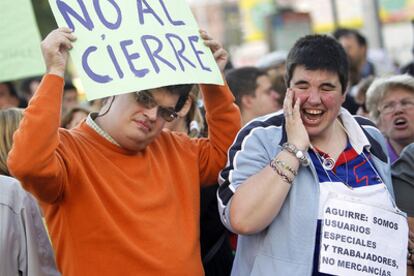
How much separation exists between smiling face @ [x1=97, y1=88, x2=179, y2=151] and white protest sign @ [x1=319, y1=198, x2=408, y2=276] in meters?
0.77

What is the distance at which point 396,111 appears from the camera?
15.9ft

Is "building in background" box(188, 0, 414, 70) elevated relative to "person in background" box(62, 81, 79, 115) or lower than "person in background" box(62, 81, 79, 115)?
→ elevated

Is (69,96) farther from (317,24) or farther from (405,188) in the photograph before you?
(317,24)

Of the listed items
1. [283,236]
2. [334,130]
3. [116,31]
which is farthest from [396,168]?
[116,31]

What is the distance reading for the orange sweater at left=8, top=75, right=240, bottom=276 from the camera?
3.05 metres

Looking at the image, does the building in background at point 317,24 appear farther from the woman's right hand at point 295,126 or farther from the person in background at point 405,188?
the woman's right hand at point 295,126

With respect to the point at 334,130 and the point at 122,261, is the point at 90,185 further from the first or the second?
the point at 334,130

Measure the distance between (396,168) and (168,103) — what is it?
1264mm

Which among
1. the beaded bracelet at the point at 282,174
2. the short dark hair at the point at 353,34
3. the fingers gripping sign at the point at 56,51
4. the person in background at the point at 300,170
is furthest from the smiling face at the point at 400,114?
the short dark hair at the point at 353,34

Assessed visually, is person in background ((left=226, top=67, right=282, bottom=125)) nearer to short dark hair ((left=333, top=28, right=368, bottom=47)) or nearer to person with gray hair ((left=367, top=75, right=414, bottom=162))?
person with gray hair ((left=367, top=75, right=414, bottom=162))

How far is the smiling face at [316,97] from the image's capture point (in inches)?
140

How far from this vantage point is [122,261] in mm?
3232

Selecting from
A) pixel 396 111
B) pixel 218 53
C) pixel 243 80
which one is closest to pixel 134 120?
pixel 218 53

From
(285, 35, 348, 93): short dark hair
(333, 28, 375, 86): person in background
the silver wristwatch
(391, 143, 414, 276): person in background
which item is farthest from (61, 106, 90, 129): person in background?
(333, 28, 375, 86): person in background
